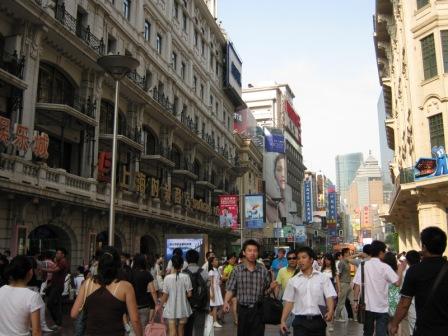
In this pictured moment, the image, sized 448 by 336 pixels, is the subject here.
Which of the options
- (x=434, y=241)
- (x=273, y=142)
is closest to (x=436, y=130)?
(x=434, y=241)

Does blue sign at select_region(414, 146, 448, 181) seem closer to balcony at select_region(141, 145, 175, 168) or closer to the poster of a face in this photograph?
balcony at select_region(141, 145, 175, 168)

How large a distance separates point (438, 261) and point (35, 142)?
16.4 m

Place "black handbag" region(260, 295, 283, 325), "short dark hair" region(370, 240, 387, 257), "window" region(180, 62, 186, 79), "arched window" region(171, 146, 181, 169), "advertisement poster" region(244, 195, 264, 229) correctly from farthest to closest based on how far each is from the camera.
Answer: "advertisement poster" region(244, 195, 264, 229) → "window" region(180, 62, 186, 79) → "arched window" region(171, 146, 181, 169) → "short dark hair" region(370, 240, 387, 257) → "black handbag" region(260, 295, 283, 325)

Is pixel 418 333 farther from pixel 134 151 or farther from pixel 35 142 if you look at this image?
pixel 134 151

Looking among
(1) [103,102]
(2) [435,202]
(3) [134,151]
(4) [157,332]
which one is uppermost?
(1) [103,102]

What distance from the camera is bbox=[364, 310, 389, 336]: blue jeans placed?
24.9 ft

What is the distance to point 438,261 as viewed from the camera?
177 inches

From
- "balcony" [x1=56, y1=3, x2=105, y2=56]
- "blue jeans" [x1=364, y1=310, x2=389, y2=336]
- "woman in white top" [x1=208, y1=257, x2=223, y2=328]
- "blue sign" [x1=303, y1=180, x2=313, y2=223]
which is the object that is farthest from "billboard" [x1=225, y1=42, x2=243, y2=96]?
"blue sign" [x1=303, y1=180, x2=313, y2=223]

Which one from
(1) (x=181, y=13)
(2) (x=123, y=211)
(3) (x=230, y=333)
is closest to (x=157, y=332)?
(3) (x=230, y=333)

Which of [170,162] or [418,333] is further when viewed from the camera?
Answer: [170,162]

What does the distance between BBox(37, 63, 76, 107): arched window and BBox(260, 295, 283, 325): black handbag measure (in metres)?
16.5

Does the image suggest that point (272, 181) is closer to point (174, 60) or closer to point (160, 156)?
point (174, 60)

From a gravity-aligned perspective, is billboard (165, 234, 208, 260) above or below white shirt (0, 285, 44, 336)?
above

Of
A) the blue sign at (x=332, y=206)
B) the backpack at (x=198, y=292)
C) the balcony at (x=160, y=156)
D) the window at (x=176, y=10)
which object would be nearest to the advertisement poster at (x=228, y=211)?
the balcony at (x=160, y=156)
